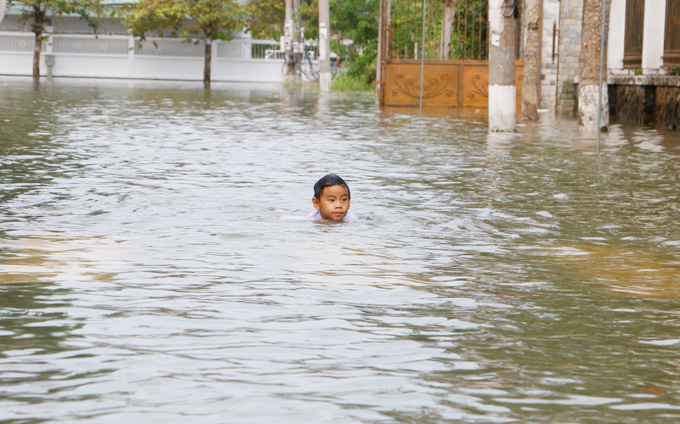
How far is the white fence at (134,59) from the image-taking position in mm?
59188

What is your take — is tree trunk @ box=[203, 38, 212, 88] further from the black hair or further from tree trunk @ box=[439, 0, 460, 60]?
the black hair

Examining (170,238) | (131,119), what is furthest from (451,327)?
(131,119)

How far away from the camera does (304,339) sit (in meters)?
5.21

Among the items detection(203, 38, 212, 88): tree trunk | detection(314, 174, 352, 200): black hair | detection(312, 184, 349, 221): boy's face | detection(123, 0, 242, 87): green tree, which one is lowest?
detection(312, 184, 349, 221): boy's face

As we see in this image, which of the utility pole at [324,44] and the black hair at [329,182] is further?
the utility pole at [324,44]

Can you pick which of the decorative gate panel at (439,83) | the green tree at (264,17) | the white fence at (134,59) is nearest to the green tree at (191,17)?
the green tree at (264,17)

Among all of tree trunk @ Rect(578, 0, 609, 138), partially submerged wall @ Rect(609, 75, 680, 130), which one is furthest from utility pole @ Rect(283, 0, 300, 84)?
tree trunk @ Rect(578, 0, 609, 138)

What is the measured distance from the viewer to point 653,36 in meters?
24.1

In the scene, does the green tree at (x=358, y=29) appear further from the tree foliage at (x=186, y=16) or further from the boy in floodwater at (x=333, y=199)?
the boy in floodwater at (x=333, y=199)

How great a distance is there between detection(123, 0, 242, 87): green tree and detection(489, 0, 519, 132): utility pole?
1344 inches

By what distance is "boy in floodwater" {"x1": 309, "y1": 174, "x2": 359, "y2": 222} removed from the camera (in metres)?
9.22

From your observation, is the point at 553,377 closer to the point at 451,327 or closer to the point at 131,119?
the point at 451,327

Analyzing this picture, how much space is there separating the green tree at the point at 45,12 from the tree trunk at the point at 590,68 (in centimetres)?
3872

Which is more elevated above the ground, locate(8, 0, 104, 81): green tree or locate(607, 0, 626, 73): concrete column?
locate(8, 0, 104, 81): green tree
